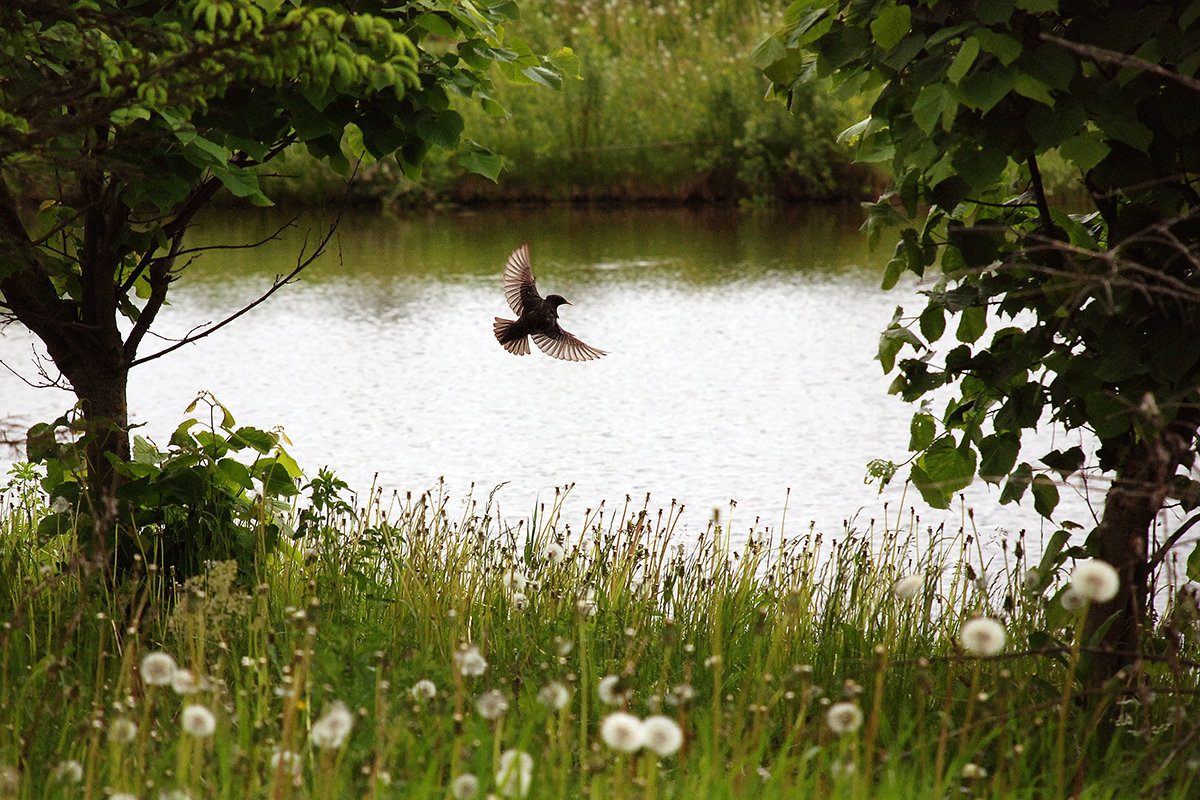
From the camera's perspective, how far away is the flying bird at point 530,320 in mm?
3742

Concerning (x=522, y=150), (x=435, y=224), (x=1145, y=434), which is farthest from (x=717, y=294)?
(x=1145, y=434)

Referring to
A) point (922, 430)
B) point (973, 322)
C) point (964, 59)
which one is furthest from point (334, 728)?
point (973, 322)

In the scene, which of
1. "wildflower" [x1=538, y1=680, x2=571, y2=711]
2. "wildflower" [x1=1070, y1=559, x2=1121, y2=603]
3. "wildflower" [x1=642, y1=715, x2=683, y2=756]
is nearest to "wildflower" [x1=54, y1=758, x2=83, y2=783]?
"wildflower" [x1=538, y1=680, x2=571, y2=711]

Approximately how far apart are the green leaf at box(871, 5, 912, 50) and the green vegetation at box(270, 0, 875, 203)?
51.6ft

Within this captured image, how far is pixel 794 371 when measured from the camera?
9070 mm

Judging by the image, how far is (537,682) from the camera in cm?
281

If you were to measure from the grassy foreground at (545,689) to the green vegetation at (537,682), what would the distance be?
0.01m

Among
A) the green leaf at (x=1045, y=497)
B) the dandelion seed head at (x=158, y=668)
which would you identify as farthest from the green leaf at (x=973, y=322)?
the dandelion seed head at (x=158, y=668)

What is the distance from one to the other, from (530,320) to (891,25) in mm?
1519

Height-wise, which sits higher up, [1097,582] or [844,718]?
[1097,582]

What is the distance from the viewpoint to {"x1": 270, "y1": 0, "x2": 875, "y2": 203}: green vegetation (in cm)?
1861

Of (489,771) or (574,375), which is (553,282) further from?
(489,771)

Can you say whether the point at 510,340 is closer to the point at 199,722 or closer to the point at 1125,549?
the point at 1125,549

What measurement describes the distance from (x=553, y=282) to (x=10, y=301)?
9026mm
